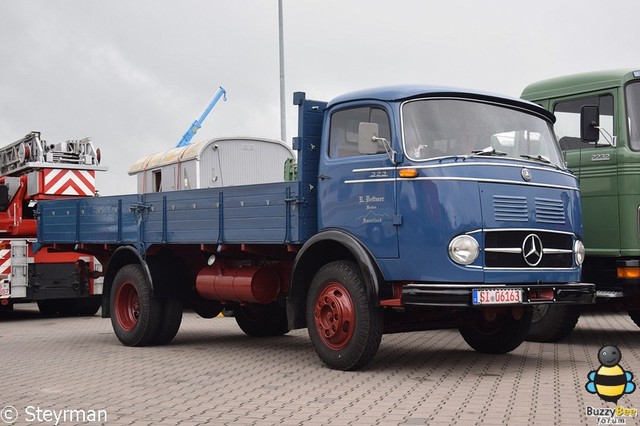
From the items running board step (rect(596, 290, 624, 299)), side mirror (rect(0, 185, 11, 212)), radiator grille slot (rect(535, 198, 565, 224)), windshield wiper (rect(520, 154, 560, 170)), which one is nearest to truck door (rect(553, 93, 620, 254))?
running board step (rect(596, 290, 624, 299))

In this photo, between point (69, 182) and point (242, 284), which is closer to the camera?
point (242, 284)

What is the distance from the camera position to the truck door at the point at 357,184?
866 centimetres

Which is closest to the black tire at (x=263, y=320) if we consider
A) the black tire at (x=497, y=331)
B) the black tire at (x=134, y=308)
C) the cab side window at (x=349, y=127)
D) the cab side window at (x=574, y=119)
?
the black tire at (x=134, y=308)

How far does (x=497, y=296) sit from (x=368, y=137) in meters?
1.93

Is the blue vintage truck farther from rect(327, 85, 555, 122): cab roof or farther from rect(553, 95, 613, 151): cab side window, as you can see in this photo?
rect(553, 95, 613, 151): cab side window

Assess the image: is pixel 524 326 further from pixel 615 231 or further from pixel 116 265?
pixel 116 265

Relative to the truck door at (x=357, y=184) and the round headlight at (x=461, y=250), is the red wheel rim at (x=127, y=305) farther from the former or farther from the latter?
the round headlight at (x=461, y=250)

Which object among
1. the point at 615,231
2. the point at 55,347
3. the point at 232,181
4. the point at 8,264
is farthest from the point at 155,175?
the point at 615,231

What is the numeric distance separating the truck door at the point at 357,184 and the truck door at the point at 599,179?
333 centimetres

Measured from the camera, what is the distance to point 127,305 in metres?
12.2

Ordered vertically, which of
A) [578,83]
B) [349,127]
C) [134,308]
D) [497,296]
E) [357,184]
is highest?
[578,83]

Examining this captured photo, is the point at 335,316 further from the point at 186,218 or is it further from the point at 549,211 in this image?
the point at 186,218

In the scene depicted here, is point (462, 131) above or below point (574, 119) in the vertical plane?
below

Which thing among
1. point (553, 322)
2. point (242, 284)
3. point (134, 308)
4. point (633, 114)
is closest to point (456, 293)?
point (242, 284)
